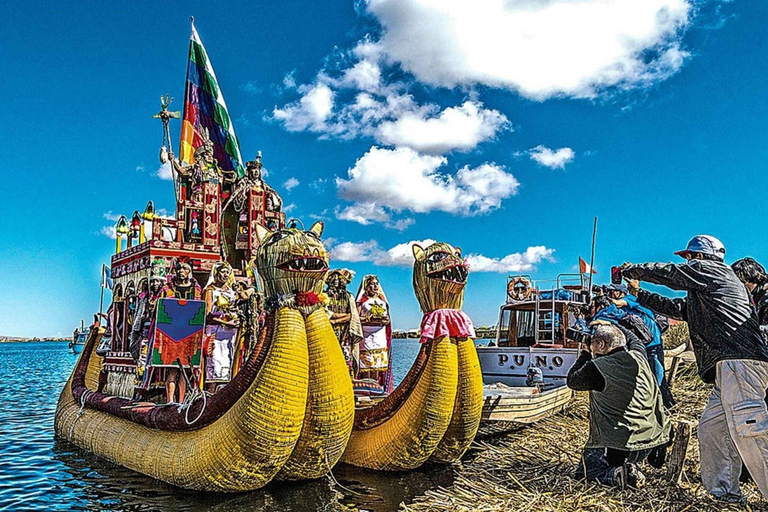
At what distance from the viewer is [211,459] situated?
272 inches

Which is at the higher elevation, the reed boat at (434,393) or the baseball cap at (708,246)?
the baseball cap at (708,246)

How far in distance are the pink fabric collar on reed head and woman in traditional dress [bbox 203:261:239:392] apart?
3.58m

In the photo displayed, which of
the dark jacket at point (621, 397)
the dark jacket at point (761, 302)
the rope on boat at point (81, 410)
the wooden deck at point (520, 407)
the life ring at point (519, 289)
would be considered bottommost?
the rope on boat at point (81, 410)

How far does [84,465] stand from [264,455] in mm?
4997

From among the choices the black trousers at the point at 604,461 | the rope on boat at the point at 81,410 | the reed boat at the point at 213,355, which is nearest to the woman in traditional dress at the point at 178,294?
the reed boat at the point at 213,355

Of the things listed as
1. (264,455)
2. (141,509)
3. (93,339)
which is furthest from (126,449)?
(93,339)

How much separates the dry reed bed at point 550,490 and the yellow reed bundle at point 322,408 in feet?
4.23

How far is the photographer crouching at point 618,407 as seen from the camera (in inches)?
222

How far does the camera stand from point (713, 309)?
531 cm

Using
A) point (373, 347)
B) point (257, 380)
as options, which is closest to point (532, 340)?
point (373, 347)

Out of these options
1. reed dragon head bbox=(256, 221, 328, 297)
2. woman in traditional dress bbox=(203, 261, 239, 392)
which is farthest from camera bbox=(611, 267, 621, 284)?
woman in traditional dress bbox=(203, 261, 239, 392)

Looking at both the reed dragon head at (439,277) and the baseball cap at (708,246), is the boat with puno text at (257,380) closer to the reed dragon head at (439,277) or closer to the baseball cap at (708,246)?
the reed dragon head at (439,277)

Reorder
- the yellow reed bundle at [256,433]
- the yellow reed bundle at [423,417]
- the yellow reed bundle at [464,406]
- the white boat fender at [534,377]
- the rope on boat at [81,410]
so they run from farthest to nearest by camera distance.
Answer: the white boat fender at [534,377], the rope on boat at [81,410], the yellow reed bundle at [464,406], the yellow reed bundle at [423,417], the yellow reed bundle at [256,433]

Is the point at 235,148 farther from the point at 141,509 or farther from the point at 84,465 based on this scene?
the point at 141,509
